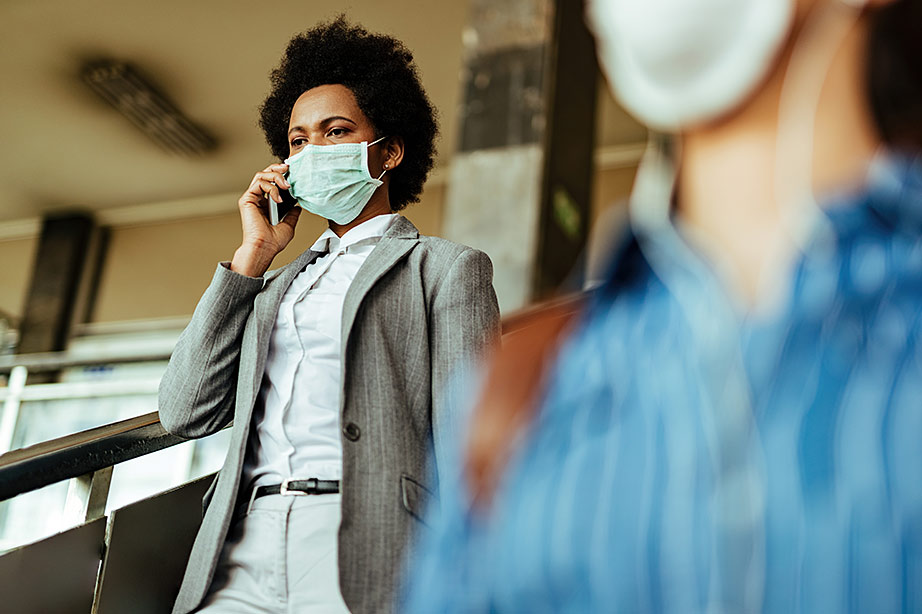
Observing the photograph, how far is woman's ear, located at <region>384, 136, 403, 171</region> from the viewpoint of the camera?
7.57ft

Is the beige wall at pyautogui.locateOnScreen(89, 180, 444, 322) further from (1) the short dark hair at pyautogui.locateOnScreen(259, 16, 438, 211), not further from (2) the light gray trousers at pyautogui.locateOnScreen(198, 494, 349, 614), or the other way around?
(2) the light gray trousers at pyautogui.locateOnScreen(198, 494, 349, 614)

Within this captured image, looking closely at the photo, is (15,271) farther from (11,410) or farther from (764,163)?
(764,163)

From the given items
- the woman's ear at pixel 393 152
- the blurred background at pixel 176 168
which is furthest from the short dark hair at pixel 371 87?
the blurred background at pixel 176 168

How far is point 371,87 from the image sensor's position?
232 cm

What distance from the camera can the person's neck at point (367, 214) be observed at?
2209mm

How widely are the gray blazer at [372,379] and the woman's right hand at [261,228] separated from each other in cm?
5

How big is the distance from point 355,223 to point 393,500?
0.74 meters

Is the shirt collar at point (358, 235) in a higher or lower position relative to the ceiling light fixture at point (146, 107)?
lower

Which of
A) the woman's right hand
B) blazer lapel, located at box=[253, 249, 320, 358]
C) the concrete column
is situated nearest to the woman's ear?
the woman's right hand

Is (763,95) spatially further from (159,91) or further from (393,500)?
(159,91)

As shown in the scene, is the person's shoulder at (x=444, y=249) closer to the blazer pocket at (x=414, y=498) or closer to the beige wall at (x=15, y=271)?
the blazer pocket at (x=414, y=498)

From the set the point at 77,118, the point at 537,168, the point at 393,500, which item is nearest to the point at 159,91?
the point at 77,118

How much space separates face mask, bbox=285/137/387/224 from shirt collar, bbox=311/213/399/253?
0.22 ft

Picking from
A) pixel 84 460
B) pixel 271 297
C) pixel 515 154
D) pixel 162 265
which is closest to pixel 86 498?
pixel 84 460
